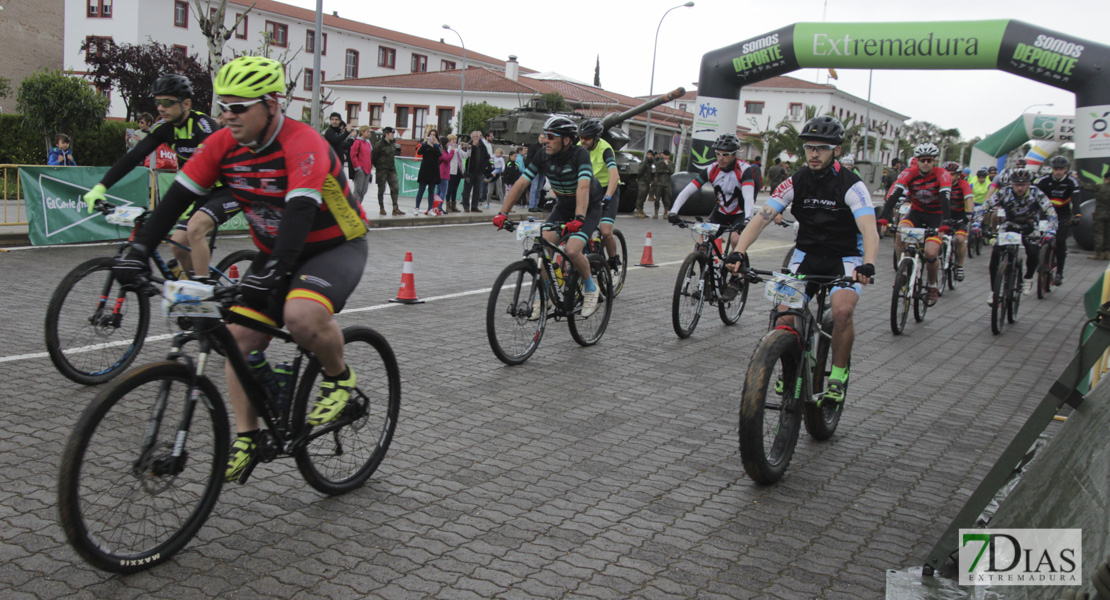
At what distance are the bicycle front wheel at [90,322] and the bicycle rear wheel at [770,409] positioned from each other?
4019mm

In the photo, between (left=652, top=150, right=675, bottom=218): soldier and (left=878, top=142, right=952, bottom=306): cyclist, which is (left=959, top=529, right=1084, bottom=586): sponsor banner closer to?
(left=878, top=142, right=952, bottom=306): cyclist

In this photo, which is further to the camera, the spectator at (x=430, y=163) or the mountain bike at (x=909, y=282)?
the spectator at (x=430, y=163)

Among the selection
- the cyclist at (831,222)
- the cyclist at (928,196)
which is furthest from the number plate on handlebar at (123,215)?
the cyclist at (928,196)

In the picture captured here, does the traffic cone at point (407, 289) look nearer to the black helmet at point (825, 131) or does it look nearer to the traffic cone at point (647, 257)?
the black helmet at point (825, 131)

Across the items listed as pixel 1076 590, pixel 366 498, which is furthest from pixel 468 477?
pixel 1076 590

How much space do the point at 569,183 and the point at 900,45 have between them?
14.0 metres

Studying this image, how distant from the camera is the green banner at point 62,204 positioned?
40.4 ft

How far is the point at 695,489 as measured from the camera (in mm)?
4840

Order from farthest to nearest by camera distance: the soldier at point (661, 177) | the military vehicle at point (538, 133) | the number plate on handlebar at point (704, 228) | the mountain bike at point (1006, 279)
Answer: the military vehicle at point (538, 133) → the soldier at point (661, 177) → the mountain bike at point (1006, 279) → the number plate on handlebar at point (704, 228)

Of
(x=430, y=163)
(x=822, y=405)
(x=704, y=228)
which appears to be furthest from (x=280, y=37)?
(x=822, y=405)

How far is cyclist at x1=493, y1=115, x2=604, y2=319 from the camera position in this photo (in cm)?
787

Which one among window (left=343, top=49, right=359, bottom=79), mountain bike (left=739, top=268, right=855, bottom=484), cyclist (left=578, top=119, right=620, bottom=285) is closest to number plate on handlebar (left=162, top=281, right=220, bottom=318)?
mountain bike (left=739, top=268, right=855, bottom=484)

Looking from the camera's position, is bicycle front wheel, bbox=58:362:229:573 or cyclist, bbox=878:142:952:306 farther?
cyclist, bbox=878:142:952:306

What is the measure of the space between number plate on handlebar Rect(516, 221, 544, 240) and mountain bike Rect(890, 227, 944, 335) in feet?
15.2
